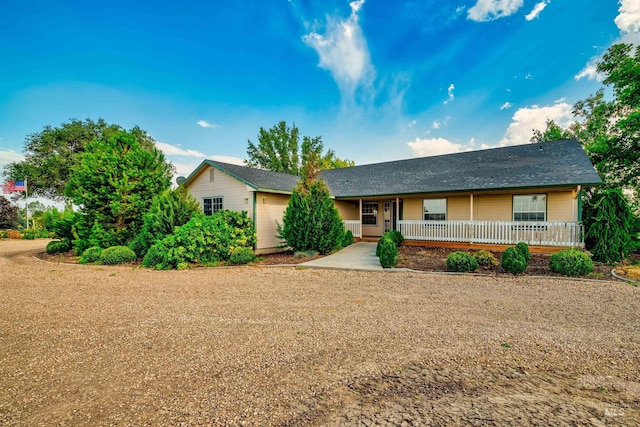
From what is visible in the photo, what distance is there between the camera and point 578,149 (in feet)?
41.0

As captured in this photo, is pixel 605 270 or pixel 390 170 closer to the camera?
pixel 605 270

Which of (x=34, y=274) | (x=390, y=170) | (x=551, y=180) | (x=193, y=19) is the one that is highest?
(x=193, y=19)

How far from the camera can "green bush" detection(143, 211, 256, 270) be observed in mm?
9352

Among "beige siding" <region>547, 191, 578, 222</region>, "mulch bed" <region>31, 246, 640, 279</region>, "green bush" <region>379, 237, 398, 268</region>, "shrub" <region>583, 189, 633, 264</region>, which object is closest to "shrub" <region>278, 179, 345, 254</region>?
"mulch bed" <region>31, 246, 640, 279</region>

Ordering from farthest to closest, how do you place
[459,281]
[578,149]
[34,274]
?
[578,149] < [34,274] < [459,281]

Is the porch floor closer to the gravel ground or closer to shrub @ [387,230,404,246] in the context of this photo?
shrub @ [387,230,404,246]

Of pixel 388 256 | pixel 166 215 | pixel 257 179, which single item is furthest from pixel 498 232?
pixel 166 215

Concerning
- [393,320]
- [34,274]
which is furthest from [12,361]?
[34,274]

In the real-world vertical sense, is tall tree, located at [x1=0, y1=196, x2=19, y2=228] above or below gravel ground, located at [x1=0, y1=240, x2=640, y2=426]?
above

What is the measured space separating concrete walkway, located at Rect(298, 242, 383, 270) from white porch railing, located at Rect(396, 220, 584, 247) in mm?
2627

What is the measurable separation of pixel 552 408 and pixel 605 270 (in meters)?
8.32

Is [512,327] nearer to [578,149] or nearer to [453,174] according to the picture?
[453,174]

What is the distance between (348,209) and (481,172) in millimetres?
7586

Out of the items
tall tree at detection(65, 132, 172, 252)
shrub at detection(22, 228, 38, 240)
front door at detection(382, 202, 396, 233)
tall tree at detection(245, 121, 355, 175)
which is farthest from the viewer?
tall tree at detection(245, 121, 355, 175)
